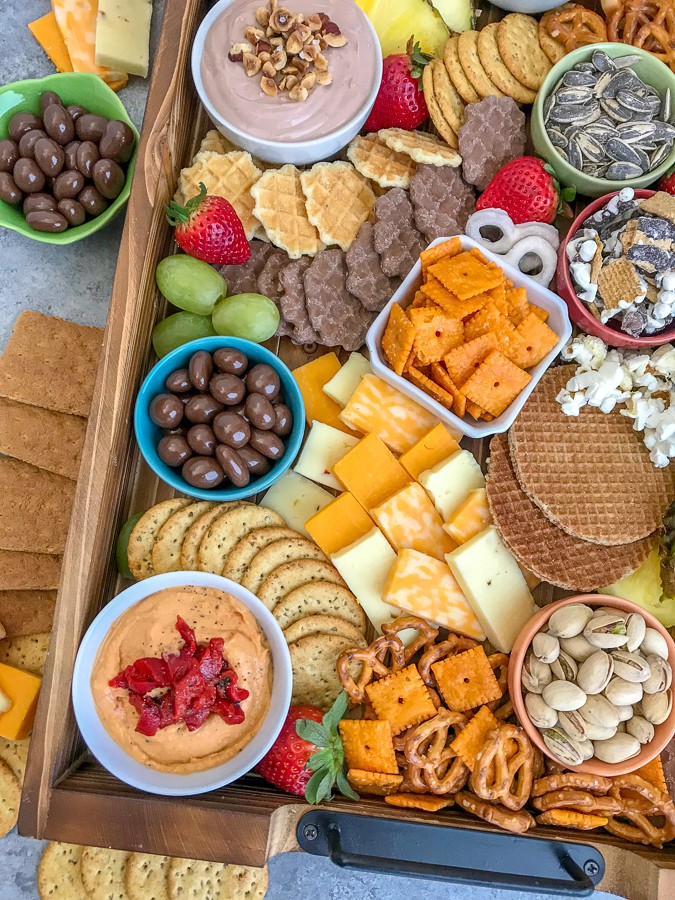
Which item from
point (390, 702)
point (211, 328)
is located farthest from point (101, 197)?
point (390, 702)

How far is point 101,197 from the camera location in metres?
1.77

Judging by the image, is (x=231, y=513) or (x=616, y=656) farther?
(x=231, y=513)

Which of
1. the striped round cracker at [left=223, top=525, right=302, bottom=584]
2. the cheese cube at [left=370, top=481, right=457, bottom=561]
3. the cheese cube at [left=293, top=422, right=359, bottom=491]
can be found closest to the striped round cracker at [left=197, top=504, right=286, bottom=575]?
the striped round cracker at [left=223, top=525, right=302, bottom=584]

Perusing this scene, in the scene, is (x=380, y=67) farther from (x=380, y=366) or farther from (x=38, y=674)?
(x=38, y=674)

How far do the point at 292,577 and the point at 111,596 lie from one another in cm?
43

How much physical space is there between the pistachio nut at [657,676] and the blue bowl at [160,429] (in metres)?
0.83

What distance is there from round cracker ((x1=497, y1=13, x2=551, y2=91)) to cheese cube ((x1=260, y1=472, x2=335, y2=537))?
1.09 meters

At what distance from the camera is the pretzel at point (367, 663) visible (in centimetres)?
155

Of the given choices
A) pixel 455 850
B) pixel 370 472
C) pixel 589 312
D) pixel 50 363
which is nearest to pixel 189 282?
pixel 50 363

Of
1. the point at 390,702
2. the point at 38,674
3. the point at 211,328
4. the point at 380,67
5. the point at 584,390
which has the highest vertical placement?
the point at 380,67

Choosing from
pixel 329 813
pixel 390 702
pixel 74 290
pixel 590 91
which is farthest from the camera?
pixel 74 290

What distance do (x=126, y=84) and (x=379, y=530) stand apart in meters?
1.40

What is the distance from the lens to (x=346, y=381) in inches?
68.9

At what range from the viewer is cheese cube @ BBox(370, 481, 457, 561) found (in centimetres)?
166
